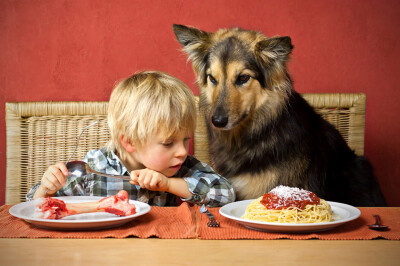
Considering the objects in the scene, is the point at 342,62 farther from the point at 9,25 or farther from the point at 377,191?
the point at 9,25

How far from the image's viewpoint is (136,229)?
97 cm

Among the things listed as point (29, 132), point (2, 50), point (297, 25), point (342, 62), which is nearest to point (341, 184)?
point (342, 62)

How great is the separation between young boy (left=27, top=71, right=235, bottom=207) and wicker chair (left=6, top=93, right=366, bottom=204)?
61cm

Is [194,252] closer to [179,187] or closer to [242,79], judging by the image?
[179,187]

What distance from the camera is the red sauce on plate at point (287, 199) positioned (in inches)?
41.6

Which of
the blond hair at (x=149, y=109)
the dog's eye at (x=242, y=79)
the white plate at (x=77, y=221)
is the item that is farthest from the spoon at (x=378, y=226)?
the dog's eye at (x=242, y=79)

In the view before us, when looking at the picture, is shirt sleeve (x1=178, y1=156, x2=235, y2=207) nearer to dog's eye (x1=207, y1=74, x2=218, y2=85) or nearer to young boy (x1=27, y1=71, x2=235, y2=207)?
young boy (x1=27, y1=71, x2=235, y2=207)

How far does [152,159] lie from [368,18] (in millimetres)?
1861

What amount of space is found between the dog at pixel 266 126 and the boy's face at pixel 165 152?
1.92 feet

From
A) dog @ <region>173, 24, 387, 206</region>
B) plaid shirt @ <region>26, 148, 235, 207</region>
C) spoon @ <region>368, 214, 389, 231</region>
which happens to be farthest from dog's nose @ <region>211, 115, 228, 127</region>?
spoon @ <region>368, 214, 389, 231</region>

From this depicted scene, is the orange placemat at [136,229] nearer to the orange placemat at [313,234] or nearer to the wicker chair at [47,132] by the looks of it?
the orange placemat at [313,234]

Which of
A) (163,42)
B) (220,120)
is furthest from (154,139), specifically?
(163,42)

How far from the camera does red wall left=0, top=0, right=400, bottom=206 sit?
8.56 feet

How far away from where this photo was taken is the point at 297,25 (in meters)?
2.61
